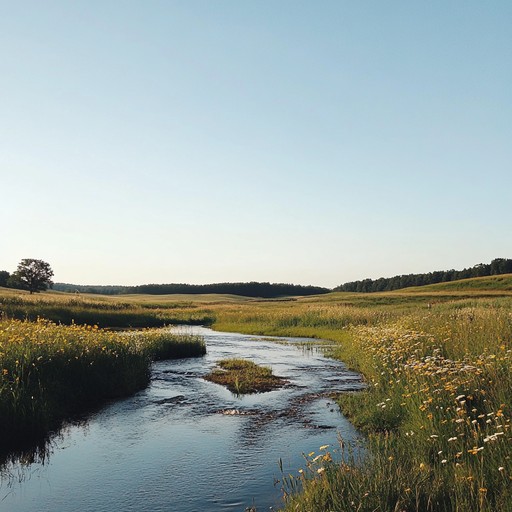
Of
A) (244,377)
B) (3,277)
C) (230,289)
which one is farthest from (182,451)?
(230,289)

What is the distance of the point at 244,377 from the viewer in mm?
20469

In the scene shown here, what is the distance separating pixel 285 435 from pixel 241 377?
7829mm

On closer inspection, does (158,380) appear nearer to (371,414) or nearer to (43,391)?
(43,391)

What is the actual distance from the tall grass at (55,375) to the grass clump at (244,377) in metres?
2.94

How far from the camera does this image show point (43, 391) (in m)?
14.2

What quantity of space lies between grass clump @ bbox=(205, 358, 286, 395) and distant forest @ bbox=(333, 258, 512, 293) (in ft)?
369

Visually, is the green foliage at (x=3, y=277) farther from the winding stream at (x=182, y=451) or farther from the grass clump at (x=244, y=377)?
the winding stream at (x=182, y=451)

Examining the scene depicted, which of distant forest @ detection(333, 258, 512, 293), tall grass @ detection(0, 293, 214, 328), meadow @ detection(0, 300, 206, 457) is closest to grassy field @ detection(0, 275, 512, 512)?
meadow @ detection(0, 300, 206, 457)

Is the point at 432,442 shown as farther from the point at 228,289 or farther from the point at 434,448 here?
the point at 228,289

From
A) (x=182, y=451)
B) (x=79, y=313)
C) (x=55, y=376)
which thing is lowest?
(x=182, y=451)

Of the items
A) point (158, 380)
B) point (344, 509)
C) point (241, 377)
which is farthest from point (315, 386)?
point (344, 509)

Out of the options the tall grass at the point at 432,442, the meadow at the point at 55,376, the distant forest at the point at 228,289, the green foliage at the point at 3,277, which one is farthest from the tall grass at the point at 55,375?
the distant forest at the point at 228,289

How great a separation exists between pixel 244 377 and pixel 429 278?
426 feet

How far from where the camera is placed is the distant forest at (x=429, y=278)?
125 meters
